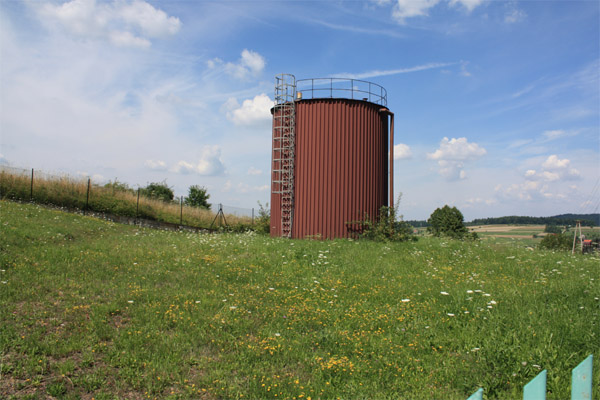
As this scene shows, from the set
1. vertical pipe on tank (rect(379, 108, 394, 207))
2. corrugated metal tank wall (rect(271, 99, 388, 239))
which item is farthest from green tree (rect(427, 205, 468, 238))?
corrugated metal tank wall (rect(271, 99, 388, 239))

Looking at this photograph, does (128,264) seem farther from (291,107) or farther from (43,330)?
(291,107)

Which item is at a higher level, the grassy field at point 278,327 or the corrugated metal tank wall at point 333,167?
the corrugated metal tank wall at point 333,167

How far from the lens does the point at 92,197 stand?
86.1ft

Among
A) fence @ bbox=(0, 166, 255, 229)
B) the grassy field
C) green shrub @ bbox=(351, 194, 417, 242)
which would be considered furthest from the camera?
fence @ bbox=(0, 166, 255, 229)

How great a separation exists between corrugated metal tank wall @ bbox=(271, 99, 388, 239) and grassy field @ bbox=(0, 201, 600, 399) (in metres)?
6.48

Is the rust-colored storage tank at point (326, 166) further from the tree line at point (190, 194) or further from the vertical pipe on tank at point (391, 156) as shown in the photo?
the tree line at point (190, 194)

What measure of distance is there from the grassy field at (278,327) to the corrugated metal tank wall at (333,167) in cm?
648

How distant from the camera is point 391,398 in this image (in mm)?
5062

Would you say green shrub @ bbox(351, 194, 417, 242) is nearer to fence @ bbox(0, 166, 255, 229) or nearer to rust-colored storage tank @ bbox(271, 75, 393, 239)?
rust-colored storage tank @ bbox(271, 75, 393, 239)

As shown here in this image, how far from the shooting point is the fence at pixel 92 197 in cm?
2408

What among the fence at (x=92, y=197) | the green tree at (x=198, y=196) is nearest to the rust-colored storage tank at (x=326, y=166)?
the fence at (x=92, y=197)

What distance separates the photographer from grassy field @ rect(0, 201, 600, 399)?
17.5 feet

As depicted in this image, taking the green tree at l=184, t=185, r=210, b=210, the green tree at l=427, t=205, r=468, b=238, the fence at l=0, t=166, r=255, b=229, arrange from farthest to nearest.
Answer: the green tree at l=184, t=185, r=210, b=210 → the green tree at l=427, t=205, r=468, b=238 → the fence at l=0, t=166, r=255, b=229

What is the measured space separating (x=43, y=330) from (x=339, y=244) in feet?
36.3
